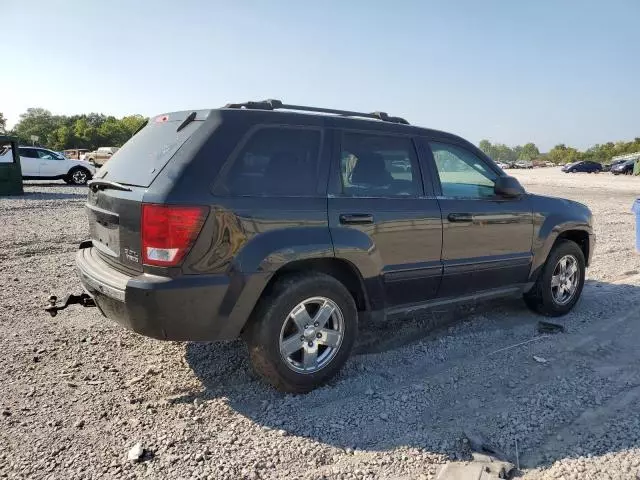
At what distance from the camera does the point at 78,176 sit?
22.1m

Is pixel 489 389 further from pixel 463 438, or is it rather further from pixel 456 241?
pixel 456 241

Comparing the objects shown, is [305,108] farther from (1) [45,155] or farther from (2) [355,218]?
(1) [45,155]

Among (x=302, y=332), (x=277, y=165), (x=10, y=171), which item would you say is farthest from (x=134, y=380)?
(x=10, y=171)

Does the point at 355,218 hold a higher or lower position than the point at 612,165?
higher

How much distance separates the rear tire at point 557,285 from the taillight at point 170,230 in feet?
Result: 12.0

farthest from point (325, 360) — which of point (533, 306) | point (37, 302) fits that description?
point (37, 302)

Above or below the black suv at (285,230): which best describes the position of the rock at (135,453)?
below

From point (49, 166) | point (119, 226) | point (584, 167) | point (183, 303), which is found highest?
point (119, 226)

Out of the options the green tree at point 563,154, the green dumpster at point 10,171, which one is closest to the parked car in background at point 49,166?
the green dumpster at point 10,171

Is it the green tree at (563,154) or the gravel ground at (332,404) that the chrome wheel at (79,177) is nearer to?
the gravel ground at (332,404)

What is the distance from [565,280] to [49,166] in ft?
70.1

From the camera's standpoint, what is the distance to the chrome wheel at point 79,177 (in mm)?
21984

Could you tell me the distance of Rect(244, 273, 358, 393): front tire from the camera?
10.8ft

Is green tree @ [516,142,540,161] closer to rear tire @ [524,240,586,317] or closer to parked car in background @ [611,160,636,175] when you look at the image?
parked car in background @ [611,160,636,175]
